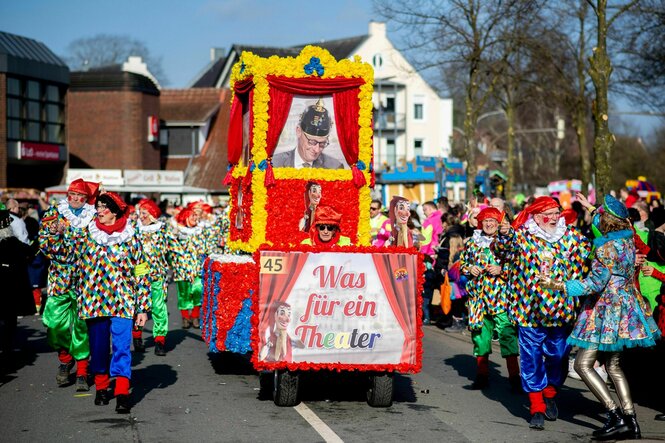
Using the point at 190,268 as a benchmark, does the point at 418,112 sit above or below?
above

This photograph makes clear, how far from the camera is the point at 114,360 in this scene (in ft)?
29.0

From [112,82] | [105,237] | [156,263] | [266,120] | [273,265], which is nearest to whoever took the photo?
[273,265]

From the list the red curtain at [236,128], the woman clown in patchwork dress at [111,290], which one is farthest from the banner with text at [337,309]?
the red curtain at [236,128]

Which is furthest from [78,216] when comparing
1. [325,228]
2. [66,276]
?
[325,228]

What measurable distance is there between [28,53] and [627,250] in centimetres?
4009

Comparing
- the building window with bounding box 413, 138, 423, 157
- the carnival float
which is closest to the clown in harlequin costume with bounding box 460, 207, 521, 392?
the carnival float

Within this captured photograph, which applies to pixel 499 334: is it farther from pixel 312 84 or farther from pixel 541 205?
pixel 312 84

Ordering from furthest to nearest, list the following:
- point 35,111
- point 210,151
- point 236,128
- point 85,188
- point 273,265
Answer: point 210,151, point 35,111, point 236,128, point 85,188, point 273,265

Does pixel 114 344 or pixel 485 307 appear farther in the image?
pixel 485 307

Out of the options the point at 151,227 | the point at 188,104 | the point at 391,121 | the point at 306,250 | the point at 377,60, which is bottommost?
the point at 306,250

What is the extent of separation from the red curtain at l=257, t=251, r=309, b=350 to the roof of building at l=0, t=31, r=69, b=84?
119 feet

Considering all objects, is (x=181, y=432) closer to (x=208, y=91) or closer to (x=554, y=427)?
(x=554, y=427)

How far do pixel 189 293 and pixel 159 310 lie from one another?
2430 mm

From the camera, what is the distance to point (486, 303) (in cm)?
1030
